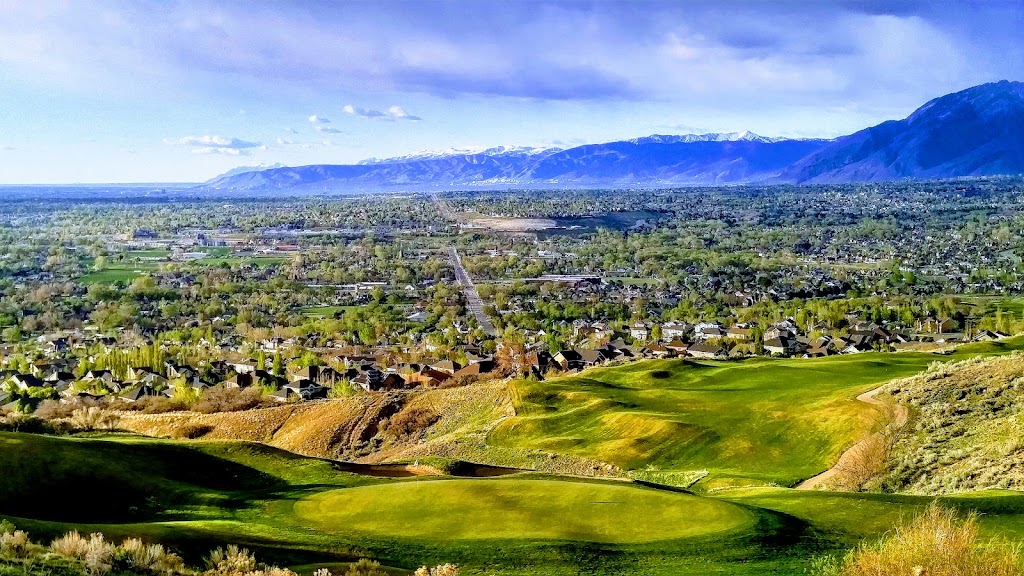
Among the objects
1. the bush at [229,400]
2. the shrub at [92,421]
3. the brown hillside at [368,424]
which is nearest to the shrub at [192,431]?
the brown hillside at [368,424]

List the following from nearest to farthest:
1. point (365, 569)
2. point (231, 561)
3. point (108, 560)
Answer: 1. point (108, 560)
2. point (231, 561)
3. point (365, 569)

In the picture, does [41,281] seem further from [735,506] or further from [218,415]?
[735,506]

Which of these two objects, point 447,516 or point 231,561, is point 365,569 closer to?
point 231,561

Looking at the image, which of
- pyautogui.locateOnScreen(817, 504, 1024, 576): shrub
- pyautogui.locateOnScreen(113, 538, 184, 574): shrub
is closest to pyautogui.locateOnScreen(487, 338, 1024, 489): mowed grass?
pyautogui.locateOnScreen(817, 504, 1024, 576): shrub

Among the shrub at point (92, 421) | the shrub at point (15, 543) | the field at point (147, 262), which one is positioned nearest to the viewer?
the shrub at point (15, 543)

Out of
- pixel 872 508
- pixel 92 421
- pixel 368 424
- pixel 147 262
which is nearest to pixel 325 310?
pixel 147 262

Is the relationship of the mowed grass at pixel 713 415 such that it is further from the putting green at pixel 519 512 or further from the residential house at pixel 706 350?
A: the residential house at pixel 706 350
